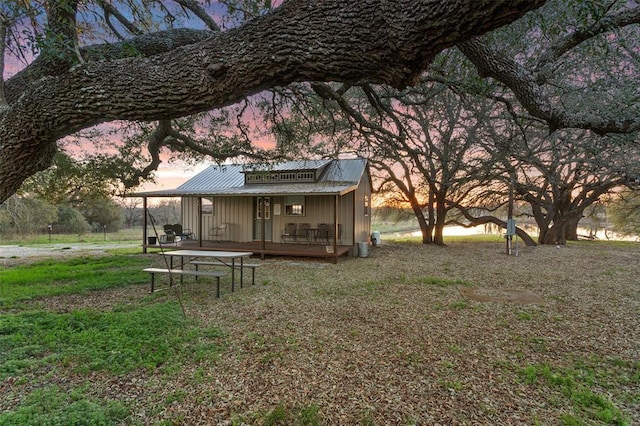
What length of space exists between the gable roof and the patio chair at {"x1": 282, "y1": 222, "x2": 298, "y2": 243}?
1.78 m

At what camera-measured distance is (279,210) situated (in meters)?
14.6

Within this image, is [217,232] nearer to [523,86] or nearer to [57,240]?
[523,86]

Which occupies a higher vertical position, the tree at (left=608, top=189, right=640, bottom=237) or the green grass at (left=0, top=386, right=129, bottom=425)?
the tree at (left=608, top=189, right=640, bottom=237)

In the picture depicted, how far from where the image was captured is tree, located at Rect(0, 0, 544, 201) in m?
1.87

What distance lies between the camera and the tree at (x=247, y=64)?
73.7 inches

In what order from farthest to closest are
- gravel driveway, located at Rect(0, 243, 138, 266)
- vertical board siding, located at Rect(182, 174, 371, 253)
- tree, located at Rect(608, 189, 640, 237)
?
1. tree, located at Rect(608, 189, 640, 237)
2. vertical board siding, located at Rect(182, 174, 371, 253)
3. gravel driveway, located at Rect(0, 243, 138, 266)

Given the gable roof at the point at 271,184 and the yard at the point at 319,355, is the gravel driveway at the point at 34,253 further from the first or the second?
the yard at the point at 319,355

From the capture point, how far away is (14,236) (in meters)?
23.3

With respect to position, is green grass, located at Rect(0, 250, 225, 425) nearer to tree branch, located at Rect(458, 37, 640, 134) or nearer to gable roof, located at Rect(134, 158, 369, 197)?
tree branch, located at Rect(458, 37, 640, 134)

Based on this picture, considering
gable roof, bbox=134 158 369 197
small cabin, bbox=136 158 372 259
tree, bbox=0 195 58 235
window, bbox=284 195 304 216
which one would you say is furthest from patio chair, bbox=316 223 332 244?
tree, bbox=0 195 58 235

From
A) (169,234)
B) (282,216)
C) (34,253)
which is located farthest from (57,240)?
(282,216)

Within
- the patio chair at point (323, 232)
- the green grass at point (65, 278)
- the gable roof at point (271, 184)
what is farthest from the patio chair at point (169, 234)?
the patio chair at point (323, 232)

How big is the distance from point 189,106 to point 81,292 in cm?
646

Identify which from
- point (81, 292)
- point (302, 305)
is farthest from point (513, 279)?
point (81, 292)
